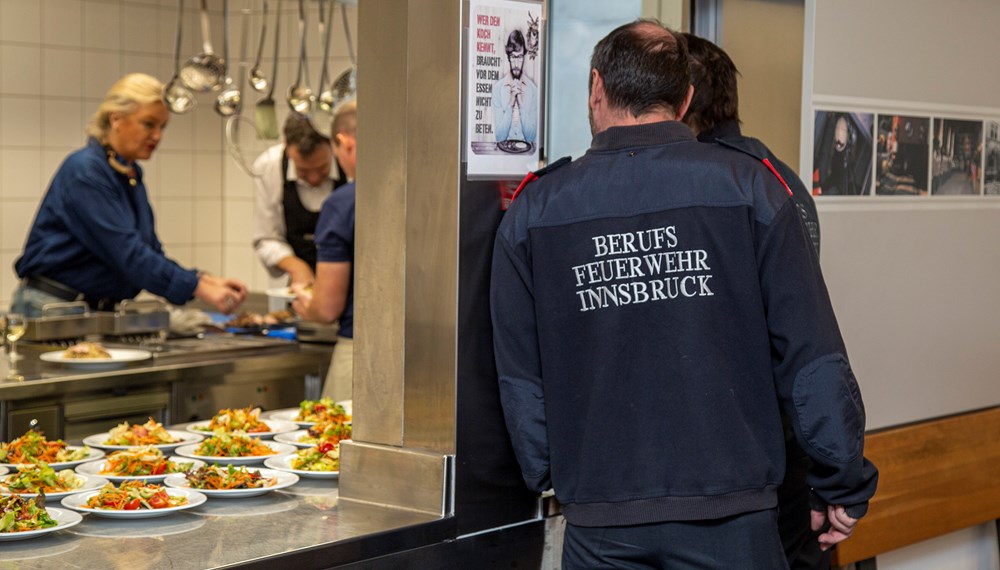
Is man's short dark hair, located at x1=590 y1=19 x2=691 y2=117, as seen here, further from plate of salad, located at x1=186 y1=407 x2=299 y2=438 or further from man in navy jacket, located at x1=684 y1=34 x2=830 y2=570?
plate of salad, located at x1=186 y1=407 x2=299 y2=438

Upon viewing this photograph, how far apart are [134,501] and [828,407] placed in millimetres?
1261

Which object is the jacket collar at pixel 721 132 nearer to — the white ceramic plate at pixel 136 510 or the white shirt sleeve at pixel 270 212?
the white ceramic plate at pixel 136 510

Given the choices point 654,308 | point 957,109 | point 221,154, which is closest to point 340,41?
point 221,154

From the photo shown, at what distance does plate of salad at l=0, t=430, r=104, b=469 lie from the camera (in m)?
2.68

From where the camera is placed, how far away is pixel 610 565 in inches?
83.7

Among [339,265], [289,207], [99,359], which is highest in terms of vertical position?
[289,207]

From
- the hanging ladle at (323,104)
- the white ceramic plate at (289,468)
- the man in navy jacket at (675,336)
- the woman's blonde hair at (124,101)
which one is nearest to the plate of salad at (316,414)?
the white ceramic plate at (289,468)

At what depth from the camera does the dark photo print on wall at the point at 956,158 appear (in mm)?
3539

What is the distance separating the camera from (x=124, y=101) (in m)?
4.74

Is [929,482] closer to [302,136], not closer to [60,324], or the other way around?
[60,324]

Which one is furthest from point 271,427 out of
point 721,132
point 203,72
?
point 203,72

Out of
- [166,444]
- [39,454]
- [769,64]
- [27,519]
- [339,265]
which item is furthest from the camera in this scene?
[339,265]

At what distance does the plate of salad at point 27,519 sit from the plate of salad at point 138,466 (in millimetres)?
278

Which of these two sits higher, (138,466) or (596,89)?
(596,89)
